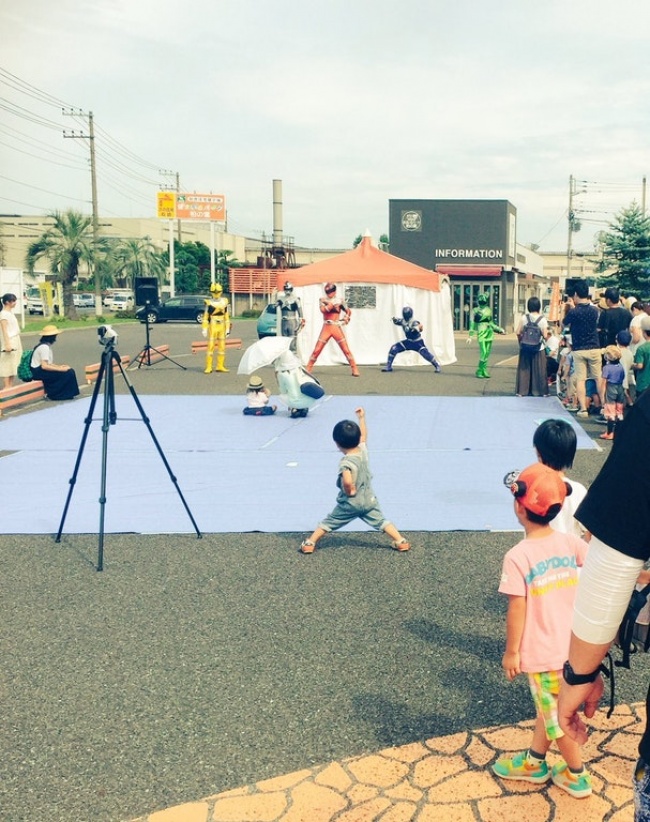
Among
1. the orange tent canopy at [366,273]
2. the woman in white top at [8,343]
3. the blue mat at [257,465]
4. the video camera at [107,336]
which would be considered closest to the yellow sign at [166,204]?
the orange tent canopy at [366,273]

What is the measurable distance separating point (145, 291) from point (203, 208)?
167 feet

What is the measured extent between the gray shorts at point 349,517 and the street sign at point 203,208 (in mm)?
64384

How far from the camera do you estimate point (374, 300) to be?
23.6 m

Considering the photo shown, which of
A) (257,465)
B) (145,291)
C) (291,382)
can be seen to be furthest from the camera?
(145,291)

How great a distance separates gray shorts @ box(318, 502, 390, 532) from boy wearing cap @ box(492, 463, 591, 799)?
3.18 m

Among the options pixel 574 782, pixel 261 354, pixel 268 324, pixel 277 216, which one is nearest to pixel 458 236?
pixel 268 324

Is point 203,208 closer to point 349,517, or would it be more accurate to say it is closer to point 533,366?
point 533,366

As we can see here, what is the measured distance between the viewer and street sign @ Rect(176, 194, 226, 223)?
69.4m

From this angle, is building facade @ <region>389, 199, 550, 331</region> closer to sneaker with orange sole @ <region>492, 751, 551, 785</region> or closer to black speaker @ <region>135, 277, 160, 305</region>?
black speaker @ <region>135, 277, 160, 305</region>

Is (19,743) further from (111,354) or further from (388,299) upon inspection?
(388,299)

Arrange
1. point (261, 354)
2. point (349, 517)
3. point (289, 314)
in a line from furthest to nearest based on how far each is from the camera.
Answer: point (289, 314) < point (261, 354) < point (349, 517)

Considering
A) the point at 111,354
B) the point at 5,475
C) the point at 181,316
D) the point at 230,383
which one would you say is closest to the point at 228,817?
the point at 111,354

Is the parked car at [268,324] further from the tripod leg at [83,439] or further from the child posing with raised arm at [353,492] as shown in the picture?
the child posing with raised arm at [353,492]

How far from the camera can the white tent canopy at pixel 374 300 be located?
22.6m
